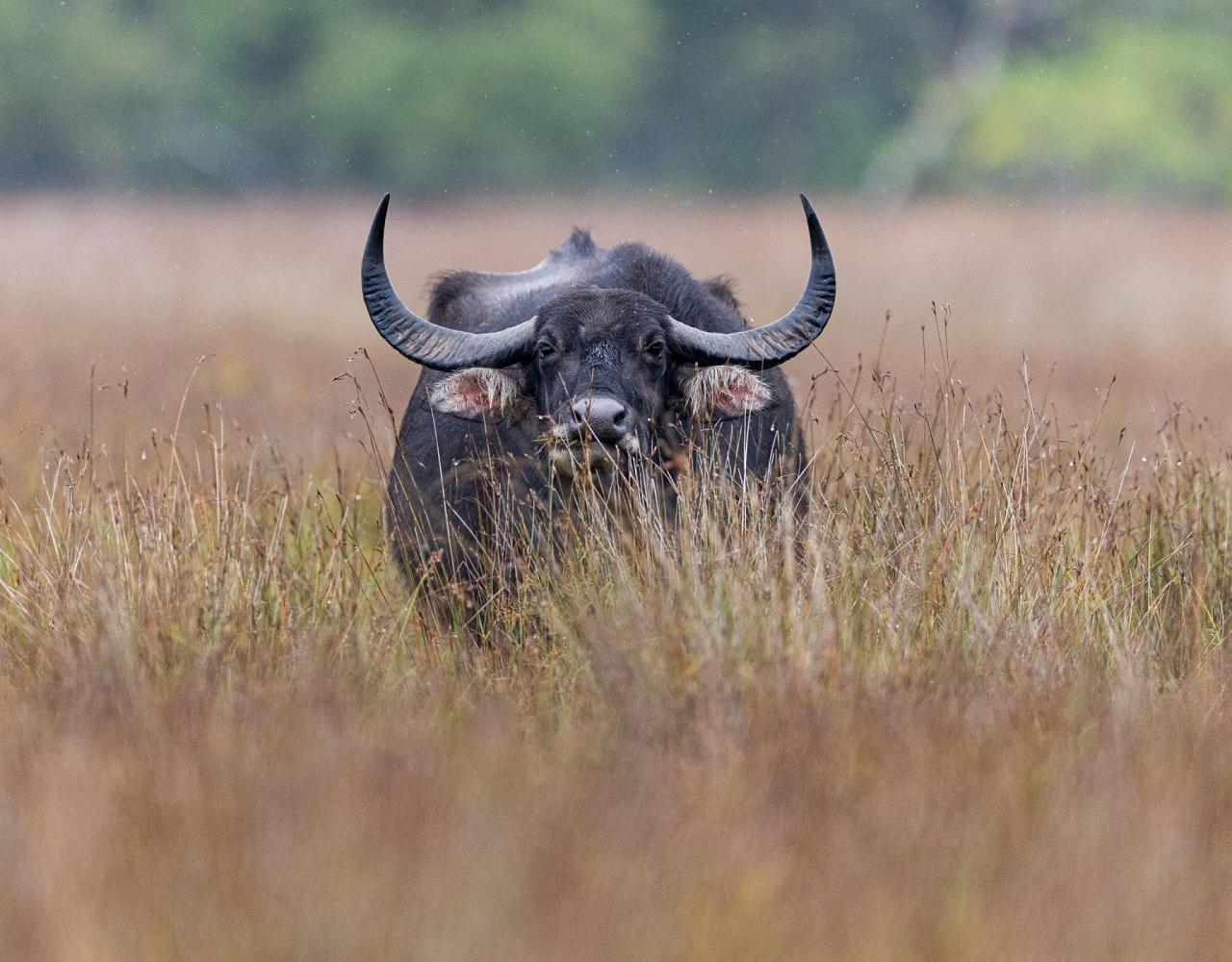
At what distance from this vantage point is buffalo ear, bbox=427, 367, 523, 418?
6.51 metres

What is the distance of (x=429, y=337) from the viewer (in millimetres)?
6648

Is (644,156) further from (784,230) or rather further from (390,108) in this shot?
(784,230)

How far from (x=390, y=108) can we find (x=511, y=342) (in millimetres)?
32998

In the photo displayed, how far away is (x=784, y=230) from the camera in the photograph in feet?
82.2

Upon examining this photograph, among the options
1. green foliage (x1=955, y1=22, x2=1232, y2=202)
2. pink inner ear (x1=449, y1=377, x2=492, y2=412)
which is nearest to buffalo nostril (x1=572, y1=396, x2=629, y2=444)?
pink inner ear (x1=449, y1=377, x2=492, y2=412)

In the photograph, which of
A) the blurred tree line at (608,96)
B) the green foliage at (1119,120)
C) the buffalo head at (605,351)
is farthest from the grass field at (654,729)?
the blurred tree line at (608,96)

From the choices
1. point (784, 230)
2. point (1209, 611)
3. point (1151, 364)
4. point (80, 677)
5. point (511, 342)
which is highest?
point (784, 230)

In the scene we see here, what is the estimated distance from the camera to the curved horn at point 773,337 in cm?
654

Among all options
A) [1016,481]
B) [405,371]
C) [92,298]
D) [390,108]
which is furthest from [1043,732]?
[390,108]

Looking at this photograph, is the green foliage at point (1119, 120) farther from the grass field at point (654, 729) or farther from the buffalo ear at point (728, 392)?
the buffalo ear at point (728, 392)

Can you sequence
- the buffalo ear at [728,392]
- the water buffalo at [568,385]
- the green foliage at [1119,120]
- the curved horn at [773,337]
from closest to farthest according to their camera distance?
the water buffalo at [568,385]
the buffalo ear at [728,392]
the curved horn at [773,337]
the green foliage at [1119,120]

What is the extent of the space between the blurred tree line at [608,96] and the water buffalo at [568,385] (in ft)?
104

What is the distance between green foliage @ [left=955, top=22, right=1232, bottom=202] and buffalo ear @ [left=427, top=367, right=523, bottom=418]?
105ft

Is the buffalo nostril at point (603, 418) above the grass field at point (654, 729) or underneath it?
above
